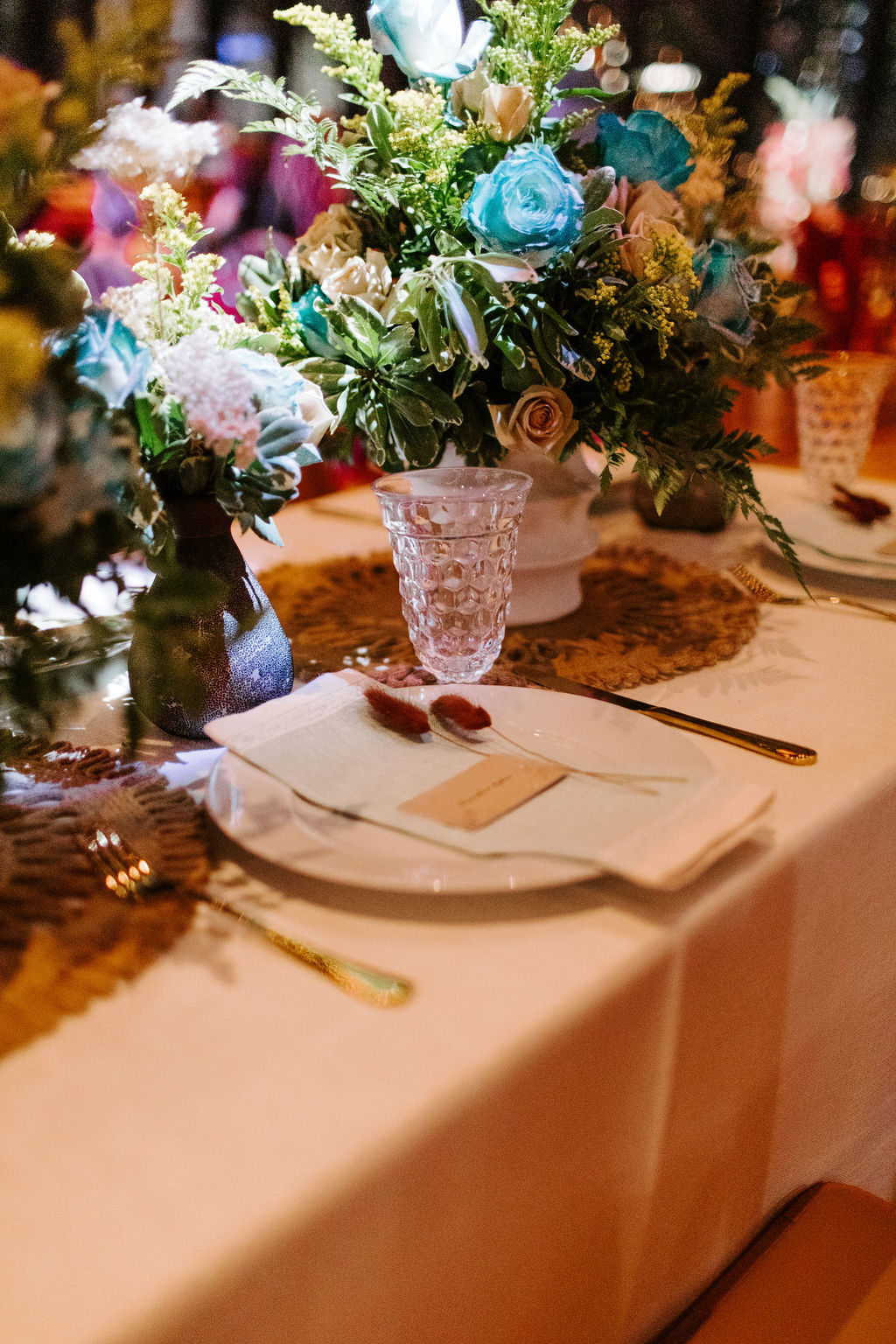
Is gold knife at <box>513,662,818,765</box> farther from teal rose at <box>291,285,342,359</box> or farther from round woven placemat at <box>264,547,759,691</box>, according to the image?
teal rose at <box>291,285,342,359</box>

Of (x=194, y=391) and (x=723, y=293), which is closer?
(x=194, y=391)

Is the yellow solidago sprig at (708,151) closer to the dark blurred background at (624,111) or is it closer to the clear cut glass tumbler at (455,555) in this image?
the dark blurred background at (624,111)

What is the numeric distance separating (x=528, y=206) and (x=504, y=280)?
0.06 m

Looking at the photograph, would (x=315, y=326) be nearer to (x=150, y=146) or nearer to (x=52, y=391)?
(x=150, y=146)

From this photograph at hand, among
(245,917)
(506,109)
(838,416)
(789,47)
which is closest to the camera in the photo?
(245,917)

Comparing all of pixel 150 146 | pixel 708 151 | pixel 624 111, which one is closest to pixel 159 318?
pixel 150 146

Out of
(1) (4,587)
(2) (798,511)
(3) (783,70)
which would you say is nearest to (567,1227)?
(1) (4,587)

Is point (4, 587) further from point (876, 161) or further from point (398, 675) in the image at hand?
point (876, 161)

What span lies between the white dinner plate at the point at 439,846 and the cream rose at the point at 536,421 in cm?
27

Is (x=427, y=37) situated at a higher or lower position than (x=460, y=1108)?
higher

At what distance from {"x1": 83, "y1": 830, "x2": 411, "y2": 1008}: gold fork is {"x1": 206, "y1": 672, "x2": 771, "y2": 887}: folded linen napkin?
93 mm

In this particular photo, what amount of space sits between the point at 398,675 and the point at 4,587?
1.31 feet

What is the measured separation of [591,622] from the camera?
1.08 m

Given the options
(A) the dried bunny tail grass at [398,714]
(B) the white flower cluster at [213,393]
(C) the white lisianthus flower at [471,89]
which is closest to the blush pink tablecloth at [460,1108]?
(A) the dried bunny tail grass at [398,714]
